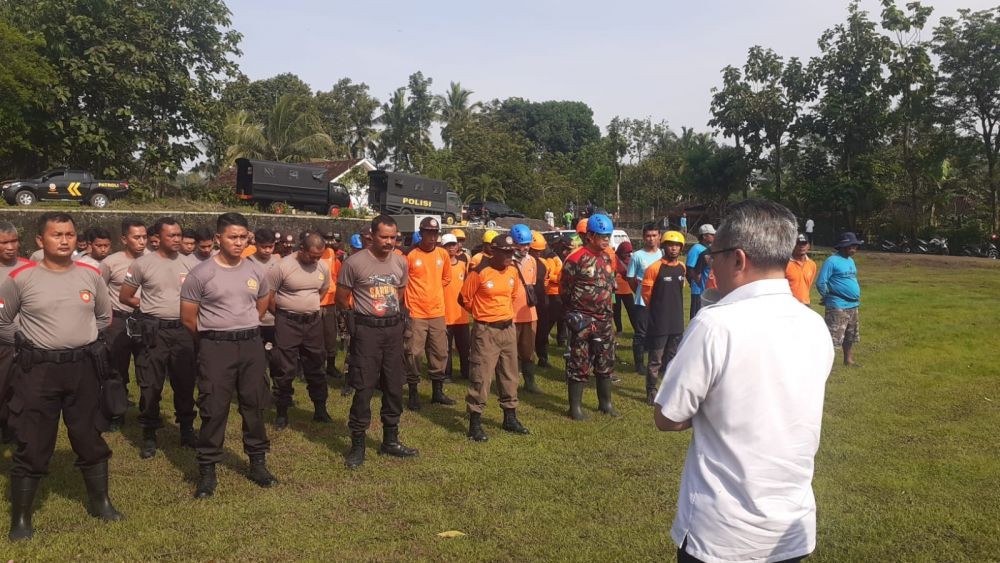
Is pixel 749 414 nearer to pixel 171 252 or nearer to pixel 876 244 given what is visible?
pixel 171 252

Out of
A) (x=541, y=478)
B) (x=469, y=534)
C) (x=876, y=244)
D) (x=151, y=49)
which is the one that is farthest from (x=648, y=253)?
(x=876, y=244)

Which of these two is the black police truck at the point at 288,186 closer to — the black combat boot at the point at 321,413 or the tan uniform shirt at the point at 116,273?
the tan uniform shirt at the point at 116,273

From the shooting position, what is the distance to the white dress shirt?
206 centimetres

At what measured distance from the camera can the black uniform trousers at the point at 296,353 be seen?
22.5ft

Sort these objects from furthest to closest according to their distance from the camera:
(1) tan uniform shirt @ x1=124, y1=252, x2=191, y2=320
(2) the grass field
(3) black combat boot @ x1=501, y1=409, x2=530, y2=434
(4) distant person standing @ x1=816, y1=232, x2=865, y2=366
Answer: (4) distant person standing @ x1=816, y1=232, x2=865, y2=366
(3) black combat boot @ x1=501, y1=409, x2=530, y2=434
(1) tan uniform shirt @ x1=124, y1=252, x2=191, y2=320
(2) the grass field

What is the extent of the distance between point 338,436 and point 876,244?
3634 centimetres

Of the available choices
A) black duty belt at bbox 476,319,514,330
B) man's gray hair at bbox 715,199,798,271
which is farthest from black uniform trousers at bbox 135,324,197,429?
man's gray hair at bbox 715,199,798,271

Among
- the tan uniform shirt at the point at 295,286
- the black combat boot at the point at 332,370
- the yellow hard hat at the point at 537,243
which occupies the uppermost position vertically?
the yellow hard hat at the point at 537,243

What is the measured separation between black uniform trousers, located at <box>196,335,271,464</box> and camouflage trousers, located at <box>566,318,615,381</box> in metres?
3.20

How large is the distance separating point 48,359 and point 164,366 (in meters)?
1.79

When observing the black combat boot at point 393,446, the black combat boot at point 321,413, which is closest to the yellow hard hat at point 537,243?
the black combat boot at point 321,413

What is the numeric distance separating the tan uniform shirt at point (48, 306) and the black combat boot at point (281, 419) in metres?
2.59

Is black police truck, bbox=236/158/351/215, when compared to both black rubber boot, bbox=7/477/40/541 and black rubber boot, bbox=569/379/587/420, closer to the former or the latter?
black rubber boot, bbox=569/379/587/420

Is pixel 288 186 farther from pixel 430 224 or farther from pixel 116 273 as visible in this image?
pixel 430 224
